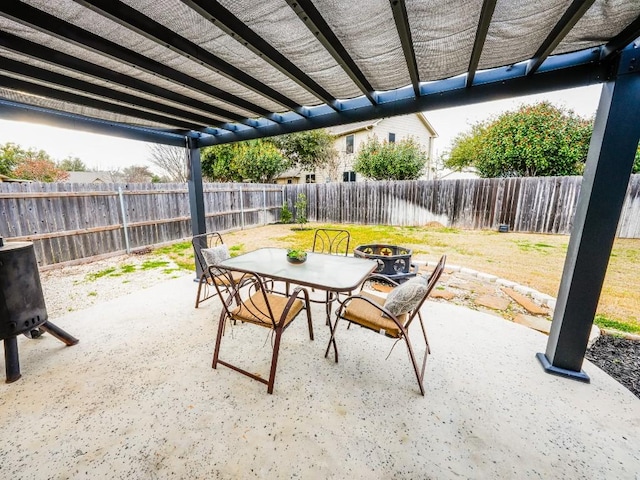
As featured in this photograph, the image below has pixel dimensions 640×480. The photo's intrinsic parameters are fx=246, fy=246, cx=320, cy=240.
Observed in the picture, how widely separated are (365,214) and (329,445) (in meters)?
8.67

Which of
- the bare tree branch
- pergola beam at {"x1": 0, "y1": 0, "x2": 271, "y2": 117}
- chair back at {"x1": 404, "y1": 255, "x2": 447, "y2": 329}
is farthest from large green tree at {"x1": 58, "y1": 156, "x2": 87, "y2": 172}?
chair back at {"x1": 404, "y1": 255, "x2": 447, "y2": 329}

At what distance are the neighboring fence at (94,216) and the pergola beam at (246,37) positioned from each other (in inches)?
212

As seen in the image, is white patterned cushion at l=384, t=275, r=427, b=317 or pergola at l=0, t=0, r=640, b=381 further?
white patterned cushion at l=384, t=275, r=427, b=317

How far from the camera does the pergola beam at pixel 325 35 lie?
113cm

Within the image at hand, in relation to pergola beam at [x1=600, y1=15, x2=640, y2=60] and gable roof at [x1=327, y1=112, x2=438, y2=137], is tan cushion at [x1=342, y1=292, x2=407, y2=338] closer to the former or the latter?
pergola beam at [x1=600, y1=15, x2=640, y2=60]

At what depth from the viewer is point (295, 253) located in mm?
2496

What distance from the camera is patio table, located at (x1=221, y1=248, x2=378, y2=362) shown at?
1.93 meters

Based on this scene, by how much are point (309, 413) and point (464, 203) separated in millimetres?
8326

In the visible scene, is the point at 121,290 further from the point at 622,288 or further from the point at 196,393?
the point at 622,288

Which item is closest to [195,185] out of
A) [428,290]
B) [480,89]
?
[428,290]

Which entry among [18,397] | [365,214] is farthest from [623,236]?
[18,397]

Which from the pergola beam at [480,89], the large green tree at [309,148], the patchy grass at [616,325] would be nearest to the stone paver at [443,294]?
the patchy grass at [616,325]

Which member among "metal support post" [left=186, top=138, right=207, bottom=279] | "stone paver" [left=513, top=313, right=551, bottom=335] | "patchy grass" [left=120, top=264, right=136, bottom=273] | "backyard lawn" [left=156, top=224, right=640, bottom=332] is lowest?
"patchy grass" [left=120, top=264, right=136, bottom=273]

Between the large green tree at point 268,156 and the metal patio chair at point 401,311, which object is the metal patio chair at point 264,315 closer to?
the metal patio chair at point 401,311
